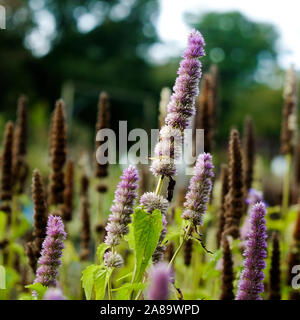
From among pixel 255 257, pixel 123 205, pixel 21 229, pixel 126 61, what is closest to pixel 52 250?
pixel 123 205

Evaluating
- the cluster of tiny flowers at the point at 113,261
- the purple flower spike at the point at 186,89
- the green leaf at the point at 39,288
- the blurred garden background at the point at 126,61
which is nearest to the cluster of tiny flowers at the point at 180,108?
the purple flower spike at the point at 186,89

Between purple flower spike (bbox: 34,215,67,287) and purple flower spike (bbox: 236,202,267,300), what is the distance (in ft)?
1.65

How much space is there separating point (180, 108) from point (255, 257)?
46 centimetres

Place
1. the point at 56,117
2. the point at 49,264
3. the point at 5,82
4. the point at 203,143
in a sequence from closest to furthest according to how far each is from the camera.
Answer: the point at 49,264 < the point at 56,117 < the point at 203,143 < the point at 5,82

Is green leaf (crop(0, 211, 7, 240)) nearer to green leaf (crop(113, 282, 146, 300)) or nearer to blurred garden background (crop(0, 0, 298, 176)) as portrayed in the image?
green leaf (crop(113, 282, 146, 300))

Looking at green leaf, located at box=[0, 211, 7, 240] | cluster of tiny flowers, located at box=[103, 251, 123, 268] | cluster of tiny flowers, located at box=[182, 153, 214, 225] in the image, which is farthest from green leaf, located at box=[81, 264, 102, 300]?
green leaf, located at box=[0, 211, 7, 240]

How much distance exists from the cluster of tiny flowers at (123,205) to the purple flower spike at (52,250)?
0.14m

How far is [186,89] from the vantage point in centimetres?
136

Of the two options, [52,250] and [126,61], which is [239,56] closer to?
[126,61]

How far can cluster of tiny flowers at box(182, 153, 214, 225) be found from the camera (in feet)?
4.45

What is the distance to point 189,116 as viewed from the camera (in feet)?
4.52

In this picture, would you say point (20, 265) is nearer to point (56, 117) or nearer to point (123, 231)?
point (56, 117)
